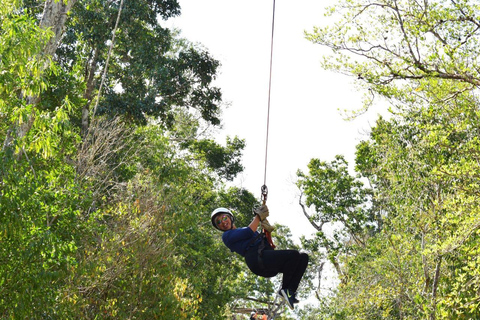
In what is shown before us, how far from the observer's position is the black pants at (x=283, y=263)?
227 inches

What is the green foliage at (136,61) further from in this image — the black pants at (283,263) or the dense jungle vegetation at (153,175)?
the black pants at (283,263)

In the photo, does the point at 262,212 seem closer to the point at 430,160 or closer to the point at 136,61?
the point at 430,160

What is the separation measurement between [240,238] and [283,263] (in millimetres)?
458

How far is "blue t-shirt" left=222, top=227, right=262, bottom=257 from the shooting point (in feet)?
18.7

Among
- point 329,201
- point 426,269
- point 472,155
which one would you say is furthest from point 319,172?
point 472,155

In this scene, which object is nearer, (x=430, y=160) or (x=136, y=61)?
(x=430, y=160)

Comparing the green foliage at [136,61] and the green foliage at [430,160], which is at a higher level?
the green foliage at [136,61]

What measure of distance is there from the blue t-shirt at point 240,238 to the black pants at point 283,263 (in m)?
0.08

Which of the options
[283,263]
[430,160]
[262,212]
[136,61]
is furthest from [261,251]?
[136,61]

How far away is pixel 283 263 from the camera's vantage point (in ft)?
19.0

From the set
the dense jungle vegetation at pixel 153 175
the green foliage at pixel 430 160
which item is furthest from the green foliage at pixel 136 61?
the green foliage at pixel 430 160

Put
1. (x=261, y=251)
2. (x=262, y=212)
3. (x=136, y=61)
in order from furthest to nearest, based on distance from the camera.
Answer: (x=136, y=61) < (x=261, y=251) < (x=262, y=212)

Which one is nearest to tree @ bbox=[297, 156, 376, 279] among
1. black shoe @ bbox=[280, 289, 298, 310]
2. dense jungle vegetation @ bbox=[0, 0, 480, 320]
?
dense jungle vegetation @ bbox=[0, 0, 480, 320]

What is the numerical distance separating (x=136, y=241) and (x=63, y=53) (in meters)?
5.62
